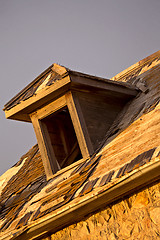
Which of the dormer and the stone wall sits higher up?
the dormer

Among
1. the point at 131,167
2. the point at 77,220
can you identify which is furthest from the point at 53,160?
the point at 131,167

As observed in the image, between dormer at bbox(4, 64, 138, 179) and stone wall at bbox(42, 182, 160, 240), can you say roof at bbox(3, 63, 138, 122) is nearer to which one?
dormer at bbox(4, 64, 138, 179)

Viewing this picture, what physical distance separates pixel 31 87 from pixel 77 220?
3.08m

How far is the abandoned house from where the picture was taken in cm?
452

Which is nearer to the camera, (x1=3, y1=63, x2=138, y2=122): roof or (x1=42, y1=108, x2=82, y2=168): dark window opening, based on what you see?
(x1=3, y1=63, x2=138, y2=122): roof

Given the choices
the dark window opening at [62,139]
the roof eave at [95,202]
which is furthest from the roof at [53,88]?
the roof eave at [95,202]

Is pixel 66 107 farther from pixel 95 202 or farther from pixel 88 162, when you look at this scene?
pixel 95 202

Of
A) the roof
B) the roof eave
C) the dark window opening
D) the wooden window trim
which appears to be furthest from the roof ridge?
the roof eave

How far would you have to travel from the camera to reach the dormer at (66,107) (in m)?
6.45

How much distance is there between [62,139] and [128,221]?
321 cm

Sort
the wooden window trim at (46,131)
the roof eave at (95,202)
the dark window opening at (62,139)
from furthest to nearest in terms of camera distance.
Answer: the dark window opening at (62,139) < the wooden window trim at (46,131) < the roof eave at (95,202)

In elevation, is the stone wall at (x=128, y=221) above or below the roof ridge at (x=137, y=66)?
below

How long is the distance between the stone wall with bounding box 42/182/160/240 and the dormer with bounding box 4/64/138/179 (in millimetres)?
1431

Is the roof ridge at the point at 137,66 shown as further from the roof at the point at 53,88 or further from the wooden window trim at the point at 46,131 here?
the wooden window trim at the point at 46,131
